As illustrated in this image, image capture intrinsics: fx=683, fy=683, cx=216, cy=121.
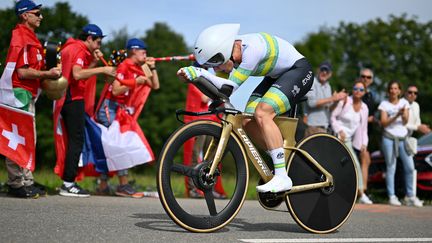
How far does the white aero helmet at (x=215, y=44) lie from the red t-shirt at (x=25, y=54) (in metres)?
3.20

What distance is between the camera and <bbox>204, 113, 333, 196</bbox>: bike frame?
5855 millimetres

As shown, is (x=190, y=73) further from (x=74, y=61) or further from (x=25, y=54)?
(x=74, y=61)

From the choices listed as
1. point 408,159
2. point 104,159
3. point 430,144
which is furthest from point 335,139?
point 430,144

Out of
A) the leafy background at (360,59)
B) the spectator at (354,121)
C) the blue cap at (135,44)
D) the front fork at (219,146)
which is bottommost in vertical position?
the leafy background at (360,59)

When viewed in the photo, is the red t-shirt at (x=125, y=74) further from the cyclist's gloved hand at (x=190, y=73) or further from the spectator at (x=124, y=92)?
the cyclist's gloved hand at (x=190, y=73)

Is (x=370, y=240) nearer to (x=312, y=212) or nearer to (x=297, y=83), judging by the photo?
(x=312, y=212)

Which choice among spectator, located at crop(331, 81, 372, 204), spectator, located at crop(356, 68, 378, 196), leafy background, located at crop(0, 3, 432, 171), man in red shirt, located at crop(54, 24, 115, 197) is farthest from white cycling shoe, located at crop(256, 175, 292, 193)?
leafy background, located at crop(0, 3, 432, 171)

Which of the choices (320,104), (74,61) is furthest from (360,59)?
(74,61)

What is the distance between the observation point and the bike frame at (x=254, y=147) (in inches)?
231

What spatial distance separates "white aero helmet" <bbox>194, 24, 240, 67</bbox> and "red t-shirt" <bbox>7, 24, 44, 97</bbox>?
3.20 m

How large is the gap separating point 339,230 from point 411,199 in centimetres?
529

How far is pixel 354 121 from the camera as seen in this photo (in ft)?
37.8

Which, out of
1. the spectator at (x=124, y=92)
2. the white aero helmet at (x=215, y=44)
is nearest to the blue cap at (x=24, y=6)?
the spectator at (x=124, y=92)

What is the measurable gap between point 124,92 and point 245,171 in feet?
14.1
